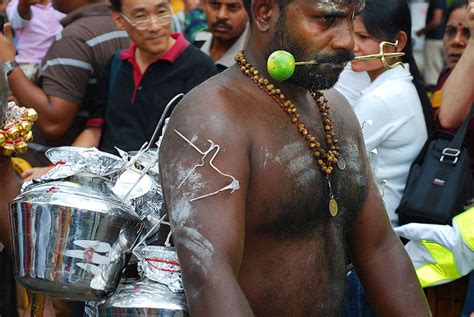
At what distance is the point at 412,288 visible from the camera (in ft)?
10.4

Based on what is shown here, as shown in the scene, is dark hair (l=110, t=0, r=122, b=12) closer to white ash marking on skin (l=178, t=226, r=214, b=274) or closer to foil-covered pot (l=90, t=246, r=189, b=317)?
foil-covered pot (l=90, t=246, r=189, b=317)

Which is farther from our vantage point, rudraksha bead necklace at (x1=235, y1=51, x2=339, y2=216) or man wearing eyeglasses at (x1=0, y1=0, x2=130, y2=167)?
man wearing eyeglasses at (x1=0, y1=0, x2=130, y2=167)

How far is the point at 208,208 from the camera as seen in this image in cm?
264

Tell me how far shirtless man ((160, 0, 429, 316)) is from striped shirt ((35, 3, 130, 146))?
273 cm

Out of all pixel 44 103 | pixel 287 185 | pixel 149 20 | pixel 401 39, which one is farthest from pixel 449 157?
pixel 44 103

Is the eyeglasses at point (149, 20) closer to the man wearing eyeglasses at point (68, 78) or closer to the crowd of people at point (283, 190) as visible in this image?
the man wearing eyeglasses at point (68, 78)

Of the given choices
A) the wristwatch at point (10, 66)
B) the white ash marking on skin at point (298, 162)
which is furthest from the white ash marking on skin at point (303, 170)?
the wristwatch at point (10, 66)

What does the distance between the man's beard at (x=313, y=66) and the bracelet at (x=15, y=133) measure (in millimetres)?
1053

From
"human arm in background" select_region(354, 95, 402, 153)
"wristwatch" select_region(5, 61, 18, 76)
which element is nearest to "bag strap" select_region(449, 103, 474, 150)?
"human arm in background" select_region(354, 95, 402, 153)

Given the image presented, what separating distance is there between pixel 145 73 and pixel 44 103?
736mm

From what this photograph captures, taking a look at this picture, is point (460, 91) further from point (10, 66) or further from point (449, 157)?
point (10, 66)

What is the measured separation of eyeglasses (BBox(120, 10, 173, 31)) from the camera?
5.11m

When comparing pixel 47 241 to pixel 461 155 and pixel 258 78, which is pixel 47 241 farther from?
pixel 461 155

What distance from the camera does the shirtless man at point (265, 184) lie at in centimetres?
263
